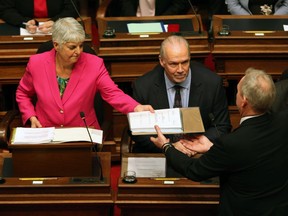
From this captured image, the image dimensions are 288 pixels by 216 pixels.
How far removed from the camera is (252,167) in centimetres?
205

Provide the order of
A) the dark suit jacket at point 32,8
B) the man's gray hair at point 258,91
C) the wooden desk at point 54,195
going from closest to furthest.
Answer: the man's gray hair at point 258,91 → the wooden desk at point 54,195 → the dark suit jacket at point 32,8

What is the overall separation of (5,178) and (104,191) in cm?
38

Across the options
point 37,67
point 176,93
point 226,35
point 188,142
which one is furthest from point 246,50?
point 37,67

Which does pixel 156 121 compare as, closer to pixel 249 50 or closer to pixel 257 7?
pixel 249 50

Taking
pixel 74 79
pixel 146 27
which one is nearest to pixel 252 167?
pixel 74 79

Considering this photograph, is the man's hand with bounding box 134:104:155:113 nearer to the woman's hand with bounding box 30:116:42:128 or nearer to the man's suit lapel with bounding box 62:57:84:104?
the man's suit lapel with bounding box 62:57:84:104

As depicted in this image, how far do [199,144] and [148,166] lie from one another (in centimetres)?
26

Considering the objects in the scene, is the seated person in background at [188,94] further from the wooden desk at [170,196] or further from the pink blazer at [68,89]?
the wooden desk at [170,196]

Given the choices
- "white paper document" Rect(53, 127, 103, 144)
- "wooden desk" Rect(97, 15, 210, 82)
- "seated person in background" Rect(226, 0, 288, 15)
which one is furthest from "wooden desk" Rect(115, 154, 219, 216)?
"seated person in background" Rect(226, 0, 288, 15)

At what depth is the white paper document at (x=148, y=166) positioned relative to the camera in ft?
7.84

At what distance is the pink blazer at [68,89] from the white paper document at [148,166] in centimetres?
36

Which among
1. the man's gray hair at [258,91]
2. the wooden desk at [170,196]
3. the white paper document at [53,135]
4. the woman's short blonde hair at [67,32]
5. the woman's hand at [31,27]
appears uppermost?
the woman's short blonde hair at [67,32]

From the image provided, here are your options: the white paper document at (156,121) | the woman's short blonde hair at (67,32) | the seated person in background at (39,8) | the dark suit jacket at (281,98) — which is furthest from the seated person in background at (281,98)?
the seated person in background at (39,8)

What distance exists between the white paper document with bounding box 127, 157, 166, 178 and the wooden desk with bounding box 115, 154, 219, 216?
0.35ft
